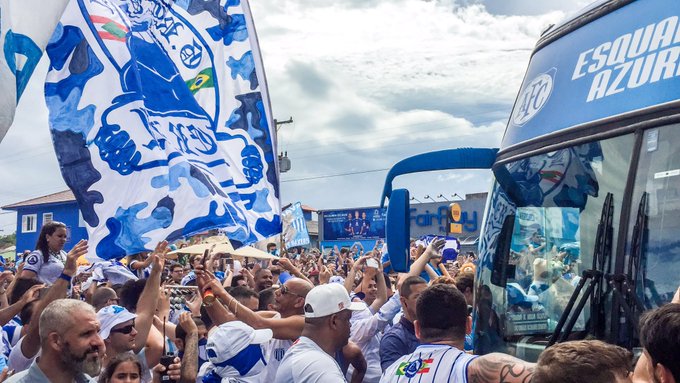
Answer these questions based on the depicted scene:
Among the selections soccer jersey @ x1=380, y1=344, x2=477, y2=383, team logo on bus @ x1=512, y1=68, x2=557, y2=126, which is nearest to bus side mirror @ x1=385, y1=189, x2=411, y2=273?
team logo on bus @ x1=512, y1=68, x2=557, y2=126

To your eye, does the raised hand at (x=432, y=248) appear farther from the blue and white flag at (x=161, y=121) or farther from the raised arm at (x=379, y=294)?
the blue and white flag at (x=161, y=121)

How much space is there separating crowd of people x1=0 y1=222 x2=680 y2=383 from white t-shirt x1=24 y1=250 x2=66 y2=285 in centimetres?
1

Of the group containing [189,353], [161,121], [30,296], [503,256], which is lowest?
[189,353]

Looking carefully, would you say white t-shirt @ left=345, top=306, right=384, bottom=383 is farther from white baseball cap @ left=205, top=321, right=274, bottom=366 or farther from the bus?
the bus

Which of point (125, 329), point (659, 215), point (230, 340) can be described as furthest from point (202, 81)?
point (659, 215)

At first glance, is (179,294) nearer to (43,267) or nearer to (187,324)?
(43,267)

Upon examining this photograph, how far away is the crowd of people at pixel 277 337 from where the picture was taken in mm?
2250

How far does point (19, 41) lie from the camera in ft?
11.4

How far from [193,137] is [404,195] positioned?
10.0 feet

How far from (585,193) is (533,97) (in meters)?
0.80

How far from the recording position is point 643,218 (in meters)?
3.00

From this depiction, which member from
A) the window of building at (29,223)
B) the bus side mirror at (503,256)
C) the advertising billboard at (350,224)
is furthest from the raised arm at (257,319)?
the window of building at (29,223)

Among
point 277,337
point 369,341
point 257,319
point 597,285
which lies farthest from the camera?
point 369,341

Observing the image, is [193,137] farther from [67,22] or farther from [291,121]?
[291,121]
